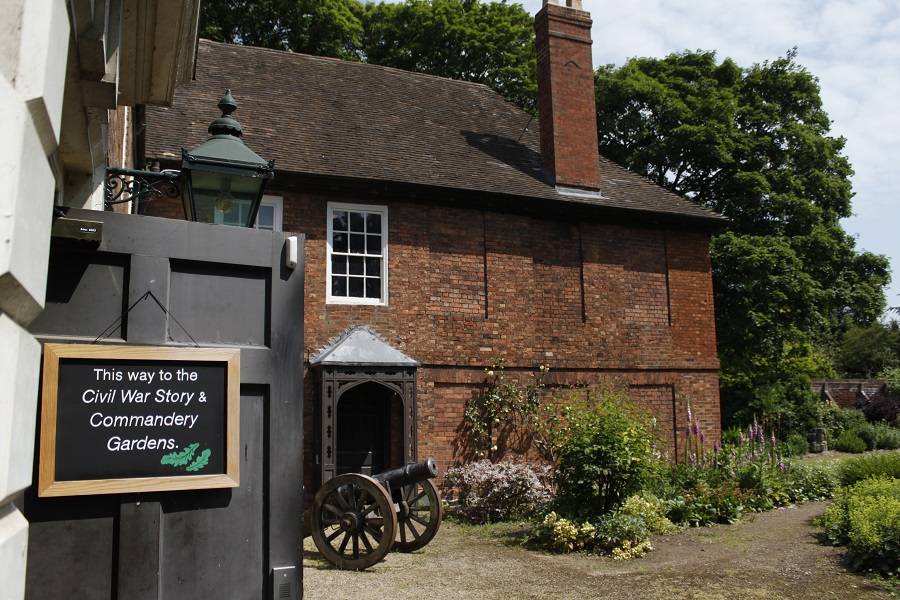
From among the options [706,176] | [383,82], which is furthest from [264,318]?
[706,176]

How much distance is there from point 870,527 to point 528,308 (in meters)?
7.20

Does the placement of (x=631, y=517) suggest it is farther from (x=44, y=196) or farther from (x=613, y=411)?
(x=44, y=196)

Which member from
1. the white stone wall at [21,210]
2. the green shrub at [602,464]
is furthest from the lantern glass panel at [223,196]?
the green shrub at [602,464]

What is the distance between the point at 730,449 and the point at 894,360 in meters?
32.6

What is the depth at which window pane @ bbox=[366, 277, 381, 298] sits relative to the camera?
13.3 metres

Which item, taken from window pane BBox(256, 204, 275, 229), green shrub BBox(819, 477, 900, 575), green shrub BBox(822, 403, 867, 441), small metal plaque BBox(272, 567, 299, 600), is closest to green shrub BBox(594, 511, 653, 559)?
green shrub BBox(819, 477, 900, 575)

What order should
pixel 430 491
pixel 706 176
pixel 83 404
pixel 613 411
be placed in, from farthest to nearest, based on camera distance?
pixel 706 176, pixel 613 411, pixel 430 491, pixel 83 404

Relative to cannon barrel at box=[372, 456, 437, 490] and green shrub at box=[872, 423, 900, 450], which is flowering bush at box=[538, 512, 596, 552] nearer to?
cannon barrel at box=[372, 456, 437, 490]

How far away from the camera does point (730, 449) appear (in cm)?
1327

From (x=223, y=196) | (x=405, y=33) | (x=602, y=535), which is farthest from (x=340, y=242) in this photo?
(x=405, y=33)

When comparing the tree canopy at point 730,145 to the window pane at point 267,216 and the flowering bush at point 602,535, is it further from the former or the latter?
the window pane at point 267,216

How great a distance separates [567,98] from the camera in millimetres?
15633

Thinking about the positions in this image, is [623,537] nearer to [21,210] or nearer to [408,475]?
[408,475]

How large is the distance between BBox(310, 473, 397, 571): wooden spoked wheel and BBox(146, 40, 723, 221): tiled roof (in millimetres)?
5764
